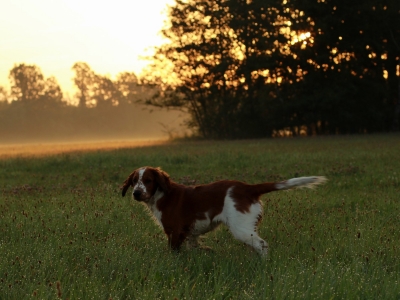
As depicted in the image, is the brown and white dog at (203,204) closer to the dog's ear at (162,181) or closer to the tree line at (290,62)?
the dog's ear at (162,181)

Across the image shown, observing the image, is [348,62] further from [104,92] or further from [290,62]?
→ [104,92]

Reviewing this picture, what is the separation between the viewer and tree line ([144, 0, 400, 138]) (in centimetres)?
3388

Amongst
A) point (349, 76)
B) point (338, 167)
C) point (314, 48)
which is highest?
point (314, 48)

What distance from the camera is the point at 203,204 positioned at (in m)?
5.69

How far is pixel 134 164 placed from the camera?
54.9 ft

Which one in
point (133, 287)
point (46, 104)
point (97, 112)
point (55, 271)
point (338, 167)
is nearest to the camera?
point (133, 287)

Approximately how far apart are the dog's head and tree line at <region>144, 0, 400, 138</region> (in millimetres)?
28182

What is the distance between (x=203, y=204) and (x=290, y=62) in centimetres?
3051

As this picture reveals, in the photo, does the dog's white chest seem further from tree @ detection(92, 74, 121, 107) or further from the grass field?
tree @ detection(92, 74, 121, 107)

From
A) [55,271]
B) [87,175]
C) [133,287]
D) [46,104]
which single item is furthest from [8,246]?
[46,104]

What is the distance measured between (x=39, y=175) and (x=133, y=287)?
11.4 m

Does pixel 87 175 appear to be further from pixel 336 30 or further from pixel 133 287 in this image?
pixel 336 30

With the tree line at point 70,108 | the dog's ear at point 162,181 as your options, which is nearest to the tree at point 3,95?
the tree line at point 70,108

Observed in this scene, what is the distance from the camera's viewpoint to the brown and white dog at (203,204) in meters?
5.42
